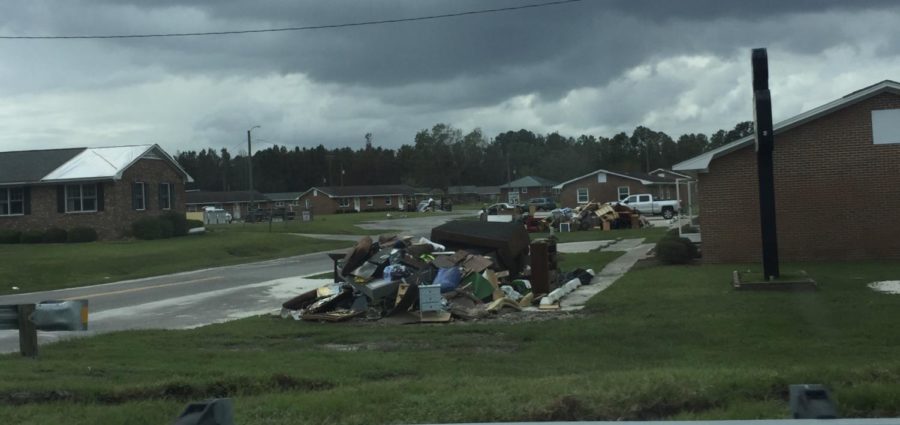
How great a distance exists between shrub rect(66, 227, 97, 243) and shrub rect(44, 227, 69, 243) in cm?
23

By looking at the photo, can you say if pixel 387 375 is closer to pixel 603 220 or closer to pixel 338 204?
pixel 603 220

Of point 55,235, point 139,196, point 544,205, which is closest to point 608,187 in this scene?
point 544,205

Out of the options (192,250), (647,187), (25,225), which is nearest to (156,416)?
(192,250)

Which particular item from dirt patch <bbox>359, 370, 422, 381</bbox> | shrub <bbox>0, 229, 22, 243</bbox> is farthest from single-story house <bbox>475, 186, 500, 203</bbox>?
dirt patch <bbox>359, 370, 422, 381</bbox>

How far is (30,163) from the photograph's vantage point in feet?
154

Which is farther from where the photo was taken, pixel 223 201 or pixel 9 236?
pixel 223 201

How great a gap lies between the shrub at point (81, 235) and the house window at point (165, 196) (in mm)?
5473

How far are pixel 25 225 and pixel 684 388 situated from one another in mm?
43592

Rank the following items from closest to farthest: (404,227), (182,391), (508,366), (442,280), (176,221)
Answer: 1. (182,391)
2. (508,366)
3. (442,280)
4. (176,221)
5. (404,227)

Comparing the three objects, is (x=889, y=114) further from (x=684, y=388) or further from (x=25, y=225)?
(x=25, y=225)

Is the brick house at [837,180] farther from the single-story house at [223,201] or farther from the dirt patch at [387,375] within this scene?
the single-story house at [223,201]

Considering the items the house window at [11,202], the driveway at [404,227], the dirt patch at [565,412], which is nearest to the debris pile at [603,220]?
the driveway at [404,227]

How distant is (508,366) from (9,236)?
38.6 metres

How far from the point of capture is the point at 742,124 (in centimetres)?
12481
